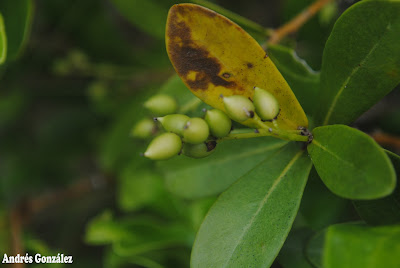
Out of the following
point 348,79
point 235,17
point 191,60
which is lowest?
point 348,79

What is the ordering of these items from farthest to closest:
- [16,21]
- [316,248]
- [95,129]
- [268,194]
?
[95,129] < [16,21] < [316,248] < [268,194]

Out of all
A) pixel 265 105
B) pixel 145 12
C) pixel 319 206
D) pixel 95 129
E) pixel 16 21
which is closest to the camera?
pixel 265 105

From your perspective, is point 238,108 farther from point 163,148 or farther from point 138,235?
point 138,235

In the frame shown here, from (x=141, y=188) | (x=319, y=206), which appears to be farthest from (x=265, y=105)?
(x=141, y=188)

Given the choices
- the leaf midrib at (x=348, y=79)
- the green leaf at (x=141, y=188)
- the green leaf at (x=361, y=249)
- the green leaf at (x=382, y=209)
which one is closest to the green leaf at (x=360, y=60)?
the leaf midrib at (x=348, y=79)

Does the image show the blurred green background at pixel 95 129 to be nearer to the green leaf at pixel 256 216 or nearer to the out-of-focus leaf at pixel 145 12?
the out-of-focus leaf at pixel 145 12

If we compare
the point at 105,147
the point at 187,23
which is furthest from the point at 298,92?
the point at 105,147

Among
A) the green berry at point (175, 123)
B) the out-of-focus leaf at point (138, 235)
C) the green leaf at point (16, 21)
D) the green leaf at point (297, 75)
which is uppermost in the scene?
the green leaf at point (16, 21)
